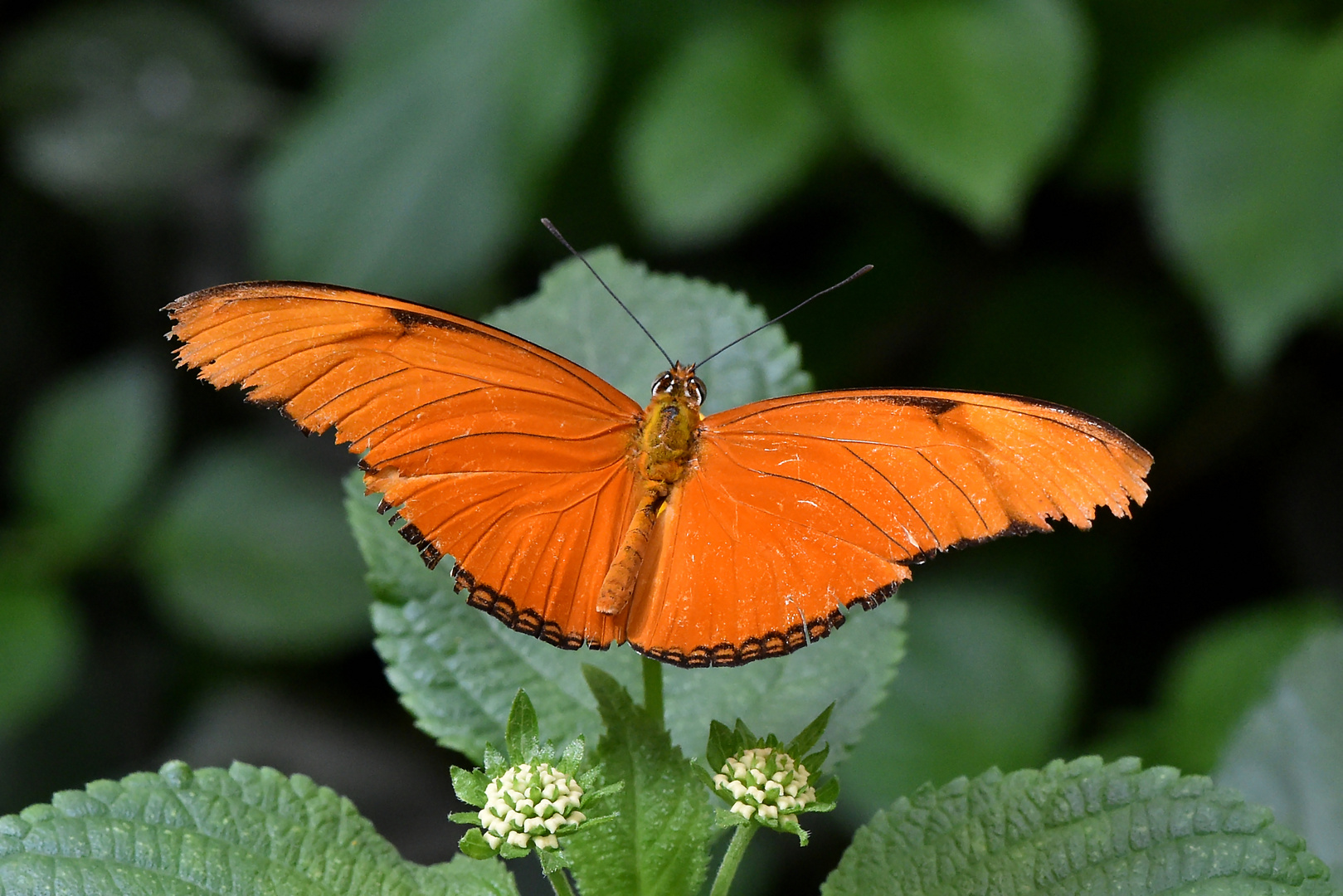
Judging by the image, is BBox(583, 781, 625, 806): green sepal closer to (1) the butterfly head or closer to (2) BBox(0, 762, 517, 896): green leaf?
(2) BBox(0, 762, 517, 896): green leaf

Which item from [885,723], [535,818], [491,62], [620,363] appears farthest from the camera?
[491,62]

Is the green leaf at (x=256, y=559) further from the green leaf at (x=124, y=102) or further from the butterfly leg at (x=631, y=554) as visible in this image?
the butterfly leg at (x=631, y=554)

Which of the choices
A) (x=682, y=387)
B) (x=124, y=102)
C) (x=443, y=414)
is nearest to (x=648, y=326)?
(x=682, y=387)

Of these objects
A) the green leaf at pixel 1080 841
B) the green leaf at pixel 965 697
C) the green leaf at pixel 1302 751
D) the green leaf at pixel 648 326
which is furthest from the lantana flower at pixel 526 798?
the green leaf at pixel 965 697

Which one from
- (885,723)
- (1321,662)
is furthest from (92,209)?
(1321,662)

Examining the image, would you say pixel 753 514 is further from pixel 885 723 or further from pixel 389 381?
pixel 885 723

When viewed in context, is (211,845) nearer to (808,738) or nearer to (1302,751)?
(808,738)

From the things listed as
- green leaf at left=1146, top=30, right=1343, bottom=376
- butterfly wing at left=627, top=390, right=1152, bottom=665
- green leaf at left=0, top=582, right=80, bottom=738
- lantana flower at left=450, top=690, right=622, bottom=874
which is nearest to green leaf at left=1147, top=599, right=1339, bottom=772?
green leaf at left=1146, top=30, right=1343, bottom=376

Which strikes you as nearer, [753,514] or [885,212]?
[753,514]
